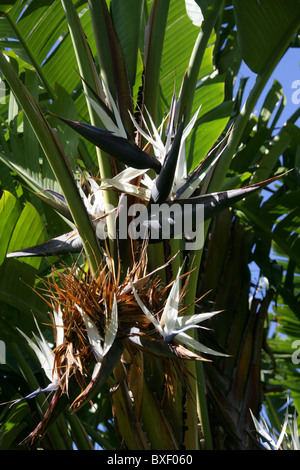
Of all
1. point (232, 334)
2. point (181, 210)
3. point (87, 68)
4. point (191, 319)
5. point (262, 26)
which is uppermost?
point (262, 26)

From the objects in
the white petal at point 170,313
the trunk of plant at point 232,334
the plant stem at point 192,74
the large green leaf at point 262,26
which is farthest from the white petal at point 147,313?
the trunk of plant at point 232,334

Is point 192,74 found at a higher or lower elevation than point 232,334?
higher

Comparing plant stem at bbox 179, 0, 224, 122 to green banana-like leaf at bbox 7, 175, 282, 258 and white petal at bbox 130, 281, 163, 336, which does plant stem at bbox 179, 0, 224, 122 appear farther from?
white petal at bbox 130, 281, 163, 336

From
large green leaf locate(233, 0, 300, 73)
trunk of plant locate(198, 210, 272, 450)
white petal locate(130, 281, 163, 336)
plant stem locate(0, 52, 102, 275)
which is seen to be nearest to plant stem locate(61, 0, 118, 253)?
plant stem locate(0, 52, 102, 275)

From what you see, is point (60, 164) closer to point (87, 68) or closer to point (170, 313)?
point (87, 68)

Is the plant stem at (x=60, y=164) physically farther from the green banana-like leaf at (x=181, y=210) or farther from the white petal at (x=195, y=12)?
the white petal at (x=195, y=12)

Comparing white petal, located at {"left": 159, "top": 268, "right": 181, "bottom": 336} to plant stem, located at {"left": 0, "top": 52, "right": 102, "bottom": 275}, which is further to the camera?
plant stem, located at {"left": 0, "top": 52, "right": 102, "bottom": 275}

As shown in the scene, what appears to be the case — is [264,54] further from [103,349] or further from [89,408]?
[89,408]

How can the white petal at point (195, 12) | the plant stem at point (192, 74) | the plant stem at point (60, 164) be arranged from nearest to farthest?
1. the plant stem at point (60, 164)
2. the plant stem at point (192, 74)
3. the white petal at point (195, 12)

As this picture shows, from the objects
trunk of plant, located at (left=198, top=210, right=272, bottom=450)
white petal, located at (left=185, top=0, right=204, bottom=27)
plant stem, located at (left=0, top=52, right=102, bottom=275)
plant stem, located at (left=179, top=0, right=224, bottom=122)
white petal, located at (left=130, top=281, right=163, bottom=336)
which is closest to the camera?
white petal, located at (left=130, top=281, right=163, bottom=336)

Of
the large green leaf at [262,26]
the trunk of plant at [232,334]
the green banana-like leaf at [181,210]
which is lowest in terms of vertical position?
the trunk of plant at [232,334]

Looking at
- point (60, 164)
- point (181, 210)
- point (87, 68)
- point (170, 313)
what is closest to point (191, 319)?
point (170, 313)

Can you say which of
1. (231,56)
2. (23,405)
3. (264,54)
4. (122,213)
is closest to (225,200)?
(122,213)

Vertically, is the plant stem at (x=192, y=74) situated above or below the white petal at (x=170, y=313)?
above
